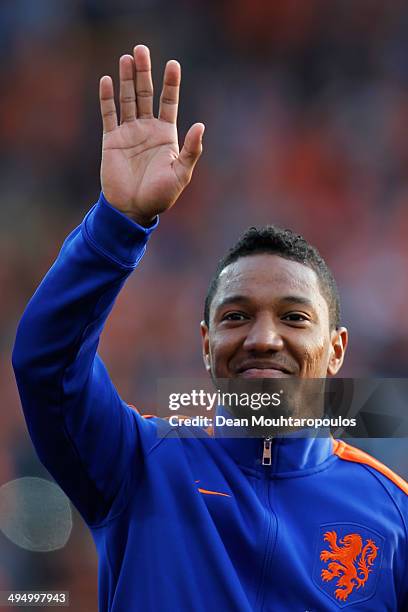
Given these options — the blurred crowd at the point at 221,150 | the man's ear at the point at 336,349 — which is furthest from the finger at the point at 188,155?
the blurred crowd at the point at 221,150

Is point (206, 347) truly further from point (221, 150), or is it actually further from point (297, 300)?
point (221, 150)

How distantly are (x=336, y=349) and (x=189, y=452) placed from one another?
1.43ft

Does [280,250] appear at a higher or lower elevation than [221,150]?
lower

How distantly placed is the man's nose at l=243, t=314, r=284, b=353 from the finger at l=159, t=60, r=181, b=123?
42 centimetres

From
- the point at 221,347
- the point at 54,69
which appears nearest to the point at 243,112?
the point at 54,69

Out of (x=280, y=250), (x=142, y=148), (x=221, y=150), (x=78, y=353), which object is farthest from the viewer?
(x=221, y=150)

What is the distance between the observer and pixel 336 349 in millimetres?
1961

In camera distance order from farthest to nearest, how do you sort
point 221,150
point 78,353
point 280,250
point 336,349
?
point 221,150, point 336,349, point 280,250, point 78,353

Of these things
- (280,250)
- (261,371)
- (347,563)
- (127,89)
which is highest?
(127,89)

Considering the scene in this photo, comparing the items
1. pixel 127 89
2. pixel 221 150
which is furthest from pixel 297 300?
pixel 221 150

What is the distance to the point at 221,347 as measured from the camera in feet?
5.65

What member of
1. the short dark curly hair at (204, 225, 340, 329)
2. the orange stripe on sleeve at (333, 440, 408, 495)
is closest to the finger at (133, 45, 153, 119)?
the short dark curly hair at (204, 225, 340, 329)

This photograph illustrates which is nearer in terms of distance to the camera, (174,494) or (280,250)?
(174,494)

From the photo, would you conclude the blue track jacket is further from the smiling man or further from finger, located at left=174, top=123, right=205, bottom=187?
finger, located at left=174, top=123, right=205, bottom=187
